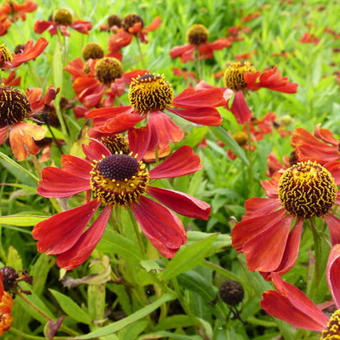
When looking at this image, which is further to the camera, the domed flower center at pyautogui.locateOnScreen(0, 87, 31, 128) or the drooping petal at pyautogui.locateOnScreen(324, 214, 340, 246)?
the domed flower center at pyautogui.locateOnScreen(0, 87, 31, 128)

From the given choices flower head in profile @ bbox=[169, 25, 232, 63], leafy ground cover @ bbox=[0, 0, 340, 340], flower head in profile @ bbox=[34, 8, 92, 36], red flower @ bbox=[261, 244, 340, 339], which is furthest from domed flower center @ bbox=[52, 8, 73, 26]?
red flower @ bbox=[261, 244, 340, 339]

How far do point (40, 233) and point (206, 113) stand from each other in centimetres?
35

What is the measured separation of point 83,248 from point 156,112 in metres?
0.33

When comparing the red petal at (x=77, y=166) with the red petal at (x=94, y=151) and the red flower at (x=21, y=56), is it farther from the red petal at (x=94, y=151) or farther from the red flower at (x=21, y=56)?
the red flower at (x=21, y=56)

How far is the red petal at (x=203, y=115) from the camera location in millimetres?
728

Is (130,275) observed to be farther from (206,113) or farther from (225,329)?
(206,113)

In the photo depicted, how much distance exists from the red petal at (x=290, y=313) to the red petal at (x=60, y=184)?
34 cm

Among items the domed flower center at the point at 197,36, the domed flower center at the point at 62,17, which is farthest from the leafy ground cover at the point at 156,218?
the domed flower center at the point at 197,36

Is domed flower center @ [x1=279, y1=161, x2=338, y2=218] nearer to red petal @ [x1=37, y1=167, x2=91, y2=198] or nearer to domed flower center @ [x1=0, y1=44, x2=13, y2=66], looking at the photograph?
red petal @ [x1=37, y1=167, x2=91, y2=198]

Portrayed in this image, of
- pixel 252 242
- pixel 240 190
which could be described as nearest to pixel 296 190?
pixel 252 242

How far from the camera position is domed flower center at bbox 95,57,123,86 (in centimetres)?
119

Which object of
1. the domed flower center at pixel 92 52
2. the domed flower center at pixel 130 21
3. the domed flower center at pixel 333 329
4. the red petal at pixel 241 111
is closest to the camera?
the domed flower center at pixel 333 329

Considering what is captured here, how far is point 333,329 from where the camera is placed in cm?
52

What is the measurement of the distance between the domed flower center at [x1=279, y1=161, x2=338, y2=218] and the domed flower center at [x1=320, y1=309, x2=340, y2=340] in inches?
7.4
